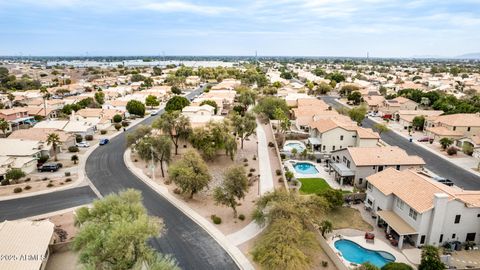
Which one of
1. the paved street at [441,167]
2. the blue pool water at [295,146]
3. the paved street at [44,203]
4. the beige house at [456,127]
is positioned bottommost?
the paved street at [44,203]

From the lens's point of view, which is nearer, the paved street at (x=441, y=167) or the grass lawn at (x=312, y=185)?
the grass lawn at (x=312, y=185)

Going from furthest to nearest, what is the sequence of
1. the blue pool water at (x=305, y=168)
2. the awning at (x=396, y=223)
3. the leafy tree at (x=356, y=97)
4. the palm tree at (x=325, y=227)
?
the leafy tree at (x=356, y=97), the blue pool water at (x=305, y=168), the palm tree at (x=325, y=227), the awning at (x=396, y=223)

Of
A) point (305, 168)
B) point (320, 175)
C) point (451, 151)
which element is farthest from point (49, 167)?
point (451, 151)

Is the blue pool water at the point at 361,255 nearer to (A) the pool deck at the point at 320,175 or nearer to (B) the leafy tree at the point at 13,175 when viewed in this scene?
(A) the pool deck at the point at 320,175

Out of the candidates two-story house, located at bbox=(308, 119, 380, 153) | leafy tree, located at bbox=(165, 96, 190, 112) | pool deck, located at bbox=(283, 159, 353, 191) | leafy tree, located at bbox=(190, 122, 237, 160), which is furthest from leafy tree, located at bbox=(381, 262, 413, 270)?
leafy tree, located at bbox=(165, 96, 190, 112)

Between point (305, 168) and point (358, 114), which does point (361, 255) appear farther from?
point (358, 114)

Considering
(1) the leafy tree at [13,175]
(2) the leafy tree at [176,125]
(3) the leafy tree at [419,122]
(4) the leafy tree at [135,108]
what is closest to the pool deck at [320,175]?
(2) the leafy tree at [176,125]
